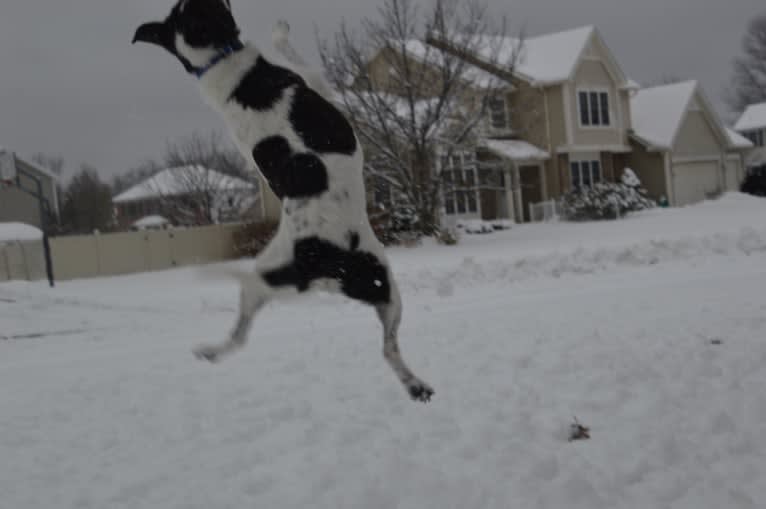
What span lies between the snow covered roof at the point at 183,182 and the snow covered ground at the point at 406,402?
927 centimetres

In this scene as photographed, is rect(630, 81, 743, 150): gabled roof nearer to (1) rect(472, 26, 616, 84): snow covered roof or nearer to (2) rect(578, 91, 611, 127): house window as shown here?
(2) rect(578, 91, 611, 127): house window

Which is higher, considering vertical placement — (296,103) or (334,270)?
(296,103)

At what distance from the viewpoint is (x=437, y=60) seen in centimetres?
1914

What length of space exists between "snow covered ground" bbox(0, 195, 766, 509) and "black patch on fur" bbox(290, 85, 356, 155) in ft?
1.68

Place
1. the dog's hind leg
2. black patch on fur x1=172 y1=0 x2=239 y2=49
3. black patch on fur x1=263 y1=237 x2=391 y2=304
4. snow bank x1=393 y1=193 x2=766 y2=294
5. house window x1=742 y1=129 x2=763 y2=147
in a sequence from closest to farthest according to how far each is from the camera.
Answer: black patch on fur x1=172 y1=0 x2=239 y2=49 < black patch on fur x1=263 y1=237 x2=391 y2=304 < the dog's hind leg < snow bank x1=393 y1=193 x2=766 y2=294 < house window x1=742 y1=129 x2=763 y2=147

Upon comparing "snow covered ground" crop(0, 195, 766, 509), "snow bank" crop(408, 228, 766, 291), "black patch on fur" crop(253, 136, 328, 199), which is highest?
"black patch on fur" crop(253, 136, 328, 199)

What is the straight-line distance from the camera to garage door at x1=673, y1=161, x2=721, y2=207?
29.6m

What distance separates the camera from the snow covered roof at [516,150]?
2297 cm

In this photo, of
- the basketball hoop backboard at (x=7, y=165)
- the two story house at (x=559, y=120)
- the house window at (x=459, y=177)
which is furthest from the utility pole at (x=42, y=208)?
the two story house at (x=559, y=120)

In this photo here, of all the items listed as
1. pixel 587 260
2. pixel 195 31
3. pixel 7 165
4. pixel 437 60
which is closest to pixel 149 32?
pixel 195 31

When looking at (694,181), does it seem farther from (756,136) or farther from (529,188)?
(756,136)

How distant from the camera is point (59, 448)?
5598mm

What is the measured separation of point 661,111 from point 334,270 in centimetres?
3160

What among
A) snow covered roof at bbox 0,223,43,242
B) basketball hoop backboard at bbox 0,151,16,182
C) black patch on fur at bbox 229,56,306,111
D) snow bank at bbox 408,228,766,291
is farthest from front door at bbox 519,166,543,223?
black patch on fur at bbox 229,56,306,111
